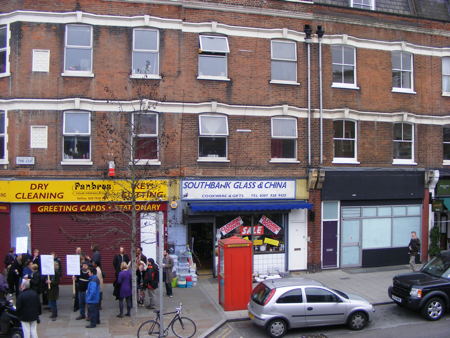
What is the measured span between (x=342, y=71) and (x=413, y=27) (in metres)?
4.41

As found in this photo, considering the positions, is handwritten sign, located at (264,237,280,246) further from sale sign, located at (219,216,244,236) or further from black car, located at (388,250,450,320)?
black car, located at (388,250,450,320)

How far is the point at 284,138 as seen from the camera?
61.4ft

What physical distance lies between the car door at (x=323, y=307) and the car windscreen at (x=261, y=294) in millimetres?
1103

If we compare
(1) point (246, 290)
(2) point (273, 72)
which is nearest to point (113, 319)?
(1) point (246, 290)

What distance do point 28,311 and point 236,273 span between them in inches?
238

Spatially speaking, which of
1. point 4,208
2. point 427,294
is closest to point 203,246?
point 4,208

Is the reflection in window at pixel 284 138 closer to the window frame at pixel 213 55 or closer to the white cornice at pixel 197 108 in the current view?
the white cornice at pixel 197 108

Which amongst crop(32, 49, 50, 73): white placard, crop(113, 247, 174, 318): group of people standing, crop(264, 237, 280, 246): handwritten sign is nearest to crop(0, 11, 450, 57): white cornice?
crop(32, 49, 50, 73): white placard

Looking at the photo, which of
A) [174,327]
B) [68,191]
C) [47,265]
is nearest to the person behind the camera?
[174,327]

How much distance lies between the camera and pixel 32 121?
16.5 meters

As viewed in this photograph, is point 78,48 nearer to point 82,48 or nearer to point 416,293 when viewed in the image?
point 82,48

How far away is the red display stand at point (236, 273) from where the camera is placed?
13883 millimetres

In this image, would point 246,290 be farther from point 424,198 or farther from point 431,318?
point 424,198

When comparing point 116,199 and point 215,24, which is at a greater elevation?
point 215,24
